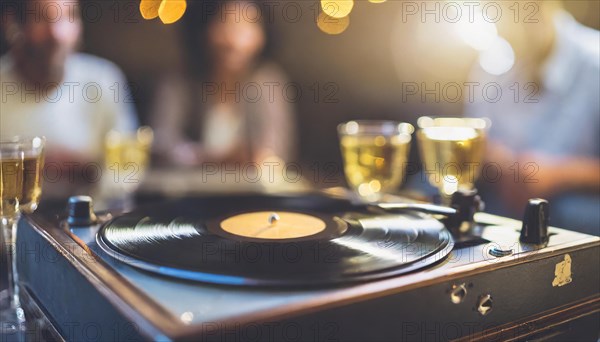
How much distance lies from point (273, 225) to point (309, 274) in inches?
10.6

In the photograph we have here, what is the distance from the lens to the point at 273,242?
0.74 m

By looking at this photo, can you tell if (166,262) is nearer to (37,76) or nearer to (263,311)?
(263,311)

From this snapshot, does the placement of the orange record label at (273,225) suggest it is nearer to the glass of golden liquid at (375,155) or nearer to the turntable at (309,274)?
the turntable at (309,274)

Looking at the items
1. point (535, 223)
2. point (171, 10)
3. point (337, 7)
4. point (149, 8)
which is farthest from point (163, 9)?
point (535, 223)

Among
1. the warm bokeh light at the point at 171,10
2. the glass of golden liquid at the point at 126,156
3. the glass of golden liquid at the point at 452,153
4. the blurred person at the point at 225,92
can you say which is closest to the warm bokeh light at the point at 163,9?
the warm bokeh light at the point at 171,10

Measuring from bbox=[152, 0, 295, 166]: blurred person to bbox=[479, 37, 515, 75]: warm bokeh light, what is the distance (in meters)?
1.30

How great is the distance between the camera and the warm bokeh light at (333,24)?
3627mm

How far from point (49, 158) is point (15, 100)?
0.50 m

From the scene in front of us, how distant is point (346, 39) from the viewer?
368 cm

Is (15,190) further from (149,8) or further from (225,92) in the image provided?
(225,92)

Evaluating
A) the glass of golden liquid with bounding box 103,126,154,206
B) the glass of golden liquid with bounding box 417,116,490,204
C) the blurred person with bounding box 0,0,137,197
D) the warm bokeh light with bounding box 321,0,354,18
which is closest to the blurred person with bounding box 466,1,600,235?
the glass of golden liquid with bounding box 417,116,490,204

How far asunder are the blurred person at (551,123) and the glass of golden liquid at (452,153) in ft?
3.16

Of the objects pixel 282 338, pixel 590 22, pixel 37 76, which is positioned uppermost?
pixel 590 22

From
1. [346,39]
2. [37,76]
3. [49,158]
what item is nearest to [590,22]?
[346,39]
